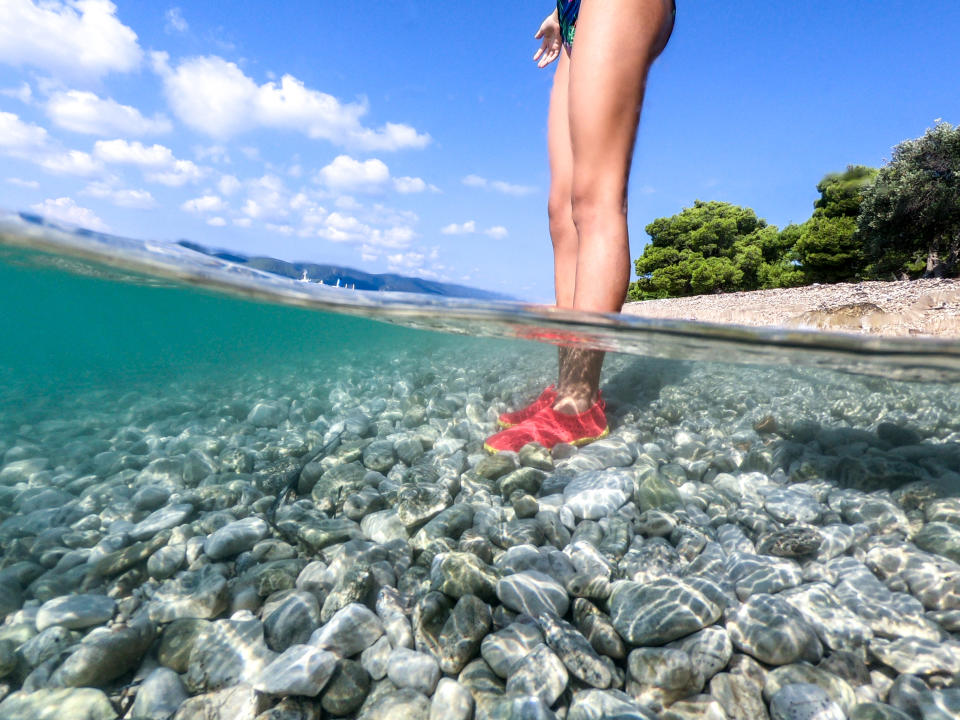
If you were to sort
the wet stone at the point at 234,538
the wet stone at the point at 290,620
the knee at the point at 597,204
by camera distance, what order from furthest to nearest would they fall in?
1. the knee at the point at 597,204
2. the wet stone at the point at 234,538
3. the wet stone at the point at 290,620

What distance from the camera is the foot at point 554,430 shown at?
2.67 metres

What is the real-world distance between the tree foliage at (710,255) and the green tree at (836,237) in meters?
1.00

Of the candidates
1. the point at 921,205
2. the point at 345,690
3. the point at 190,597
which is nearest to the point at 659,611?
the point at 345,690

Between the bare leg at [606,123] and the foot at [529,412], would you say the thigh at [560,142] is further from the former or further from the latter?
the foot at [529,412]

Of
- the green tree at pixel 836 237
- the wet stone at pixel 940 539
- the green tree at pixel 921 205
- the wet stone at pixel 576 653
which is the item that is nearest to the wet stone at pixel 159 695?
the wet stone at pixel 576 653

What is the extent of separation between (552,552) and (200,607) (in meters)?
1.20

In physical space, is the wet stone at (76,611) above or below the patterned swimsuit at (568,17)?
below

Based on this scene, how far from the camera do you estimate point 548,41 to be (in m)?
4.00

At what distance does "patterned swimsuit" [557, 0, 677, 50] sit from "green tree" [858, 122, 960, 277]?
17.9m

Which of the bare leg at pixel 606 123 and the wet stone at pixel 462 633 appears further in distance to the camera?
the bare leg at pixel 606 123

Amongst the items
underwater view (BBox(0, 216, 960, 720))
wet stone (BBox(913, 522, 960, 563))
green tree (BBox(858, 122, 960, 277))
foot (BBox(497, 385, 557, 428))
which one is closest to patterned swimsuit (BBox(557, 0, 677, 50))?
underwater view (BBox(0, 216, 960, 720))

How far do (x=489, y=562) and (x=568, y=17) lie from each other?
336cm

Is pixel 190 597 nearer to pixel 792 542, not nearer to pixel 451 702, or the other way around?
pixel 451 702

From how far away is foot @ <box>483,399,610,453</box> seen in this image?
2.67 metres
